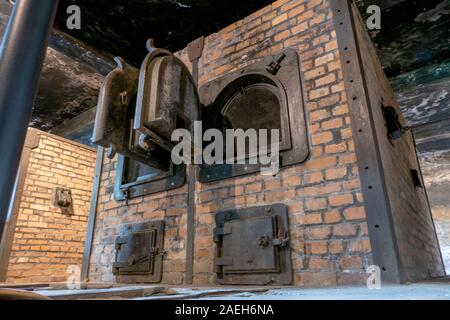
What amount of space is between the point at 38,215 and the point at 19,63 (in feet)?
14.1

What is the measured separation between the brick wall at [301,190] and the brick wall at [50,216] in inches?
90.8

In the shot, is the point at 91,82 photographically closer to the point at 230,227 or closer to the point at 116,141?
the point at 116,141

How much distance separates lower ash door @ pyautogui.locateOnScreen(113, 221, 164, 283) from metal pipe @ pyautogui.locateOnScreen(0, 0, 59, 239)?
1.53 m

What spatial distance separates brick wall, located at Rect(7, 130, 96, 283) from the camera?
184 inches

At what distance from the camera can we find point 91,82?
4.48 metres

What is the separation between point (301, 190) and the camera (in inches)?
82.0

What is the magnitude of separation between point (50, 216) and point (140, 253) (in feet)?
10.5

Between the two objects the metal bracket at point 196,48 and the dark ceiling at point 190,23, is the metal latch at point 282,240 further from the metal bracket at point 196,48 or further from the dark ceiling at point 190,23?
the dark ceiling at point 190,23

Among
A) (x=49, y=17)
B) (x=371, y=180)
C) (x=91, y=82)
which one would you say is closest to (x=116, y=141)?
(x=49, y=17)
